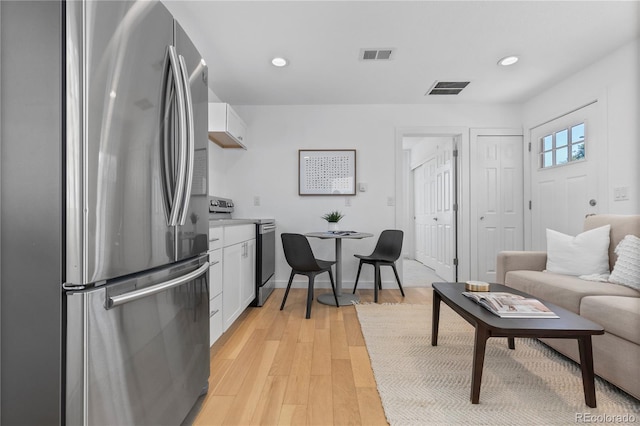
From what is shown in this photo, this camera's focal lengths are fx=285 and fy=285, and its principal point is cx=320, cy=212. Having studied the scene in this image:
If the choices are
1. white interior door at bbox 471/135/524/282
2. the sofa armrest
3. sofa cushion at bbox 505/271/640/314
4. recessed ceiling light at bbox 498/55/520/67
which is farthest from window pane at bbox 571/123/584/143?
sofa cushion at bbox 505/271/640/314

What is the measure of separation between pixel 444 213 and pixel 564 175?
4.86 ft

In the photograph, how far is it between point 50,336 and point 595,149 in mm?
3997

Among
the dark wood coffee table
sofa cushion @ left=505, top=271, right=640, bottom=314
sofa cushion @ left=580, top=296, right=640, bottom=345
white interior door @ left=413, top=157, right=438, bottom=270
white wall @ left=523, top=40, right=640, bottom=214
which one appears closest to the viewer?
the dark wood coffee table

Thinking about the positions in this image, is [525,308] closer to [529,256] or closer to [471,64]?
[529,256]

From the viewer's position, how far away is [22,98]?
29.7 inches

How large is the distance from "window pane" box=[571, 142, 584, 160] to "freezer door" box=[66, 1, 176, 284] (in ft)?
12.2

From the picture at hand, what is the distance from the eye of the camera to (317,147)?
3.75 meters

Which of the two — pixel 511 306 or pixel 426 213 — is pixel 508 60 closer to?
pixel 511 306

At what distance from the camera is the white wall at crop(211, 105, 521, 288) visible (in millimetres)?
3736

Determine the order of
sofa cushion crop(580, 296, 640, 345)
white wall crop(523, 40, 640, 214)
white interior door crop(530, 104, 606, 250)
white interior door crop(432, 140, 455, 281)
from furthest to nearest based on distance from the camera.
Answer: white interior door crop(432, 140, 455, 281) < white interior door crop(530, 104, 606, 250) < white wall crop(523, 40, 640, 214) < sofa cushion crop(580, 296, 640, 345)

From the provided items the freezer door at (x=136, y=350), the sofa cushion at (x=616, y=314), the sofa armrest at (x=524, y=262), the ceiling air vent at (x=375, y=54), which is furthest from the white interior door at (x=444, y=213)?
the freezer door at (x=136, y=350)

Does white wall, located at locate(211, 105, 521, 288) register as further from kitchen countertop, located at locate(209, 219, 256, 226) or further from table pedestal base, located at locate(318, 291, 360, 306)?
kitchen countertop, located at locate(209, 219, 256, 226)

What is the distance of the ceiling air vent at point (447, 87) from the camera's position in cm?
315

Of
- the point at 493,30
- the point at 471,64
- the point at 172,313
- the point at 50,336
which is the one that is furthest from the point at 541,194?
the point at 50,336
